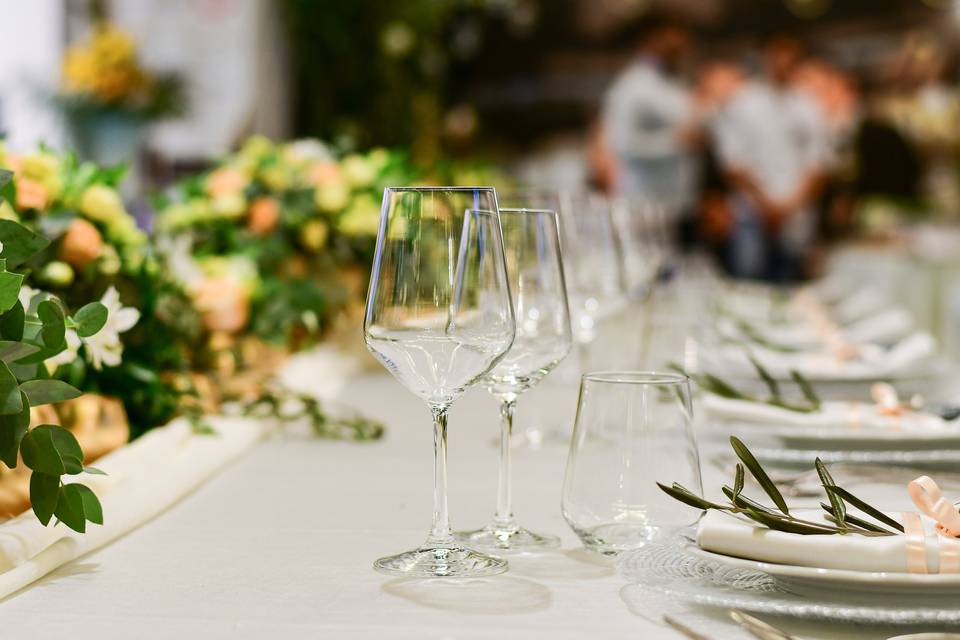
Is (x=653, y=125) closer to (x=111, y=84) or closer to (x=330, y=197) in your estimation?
(x=111, y=84)

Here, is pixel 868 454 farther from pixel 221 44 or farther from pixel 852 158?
pixel 852 158

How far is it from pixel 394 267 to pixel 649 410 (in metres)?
0.20

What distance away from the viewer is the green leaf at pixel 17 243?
87 cm

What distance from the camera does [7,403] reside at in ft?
2.55

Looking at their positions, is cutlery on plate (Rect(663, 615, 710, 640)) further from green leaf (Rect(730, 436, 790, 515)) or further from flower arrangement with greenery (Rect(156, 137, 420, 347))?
flower arrangement with greenery (Rect(156, 137, 420, 347))

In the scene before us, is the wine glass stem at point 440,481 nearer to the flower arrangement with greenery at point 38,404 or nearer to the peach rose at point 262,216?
the flower arrangement with greenery at point 38,404

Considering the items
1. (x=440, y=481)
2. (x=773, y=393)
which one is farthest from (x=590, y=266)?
(x=440, y=481)

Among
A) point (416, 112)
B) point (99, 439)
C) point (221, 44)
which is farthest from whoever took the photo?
point (416, 112)

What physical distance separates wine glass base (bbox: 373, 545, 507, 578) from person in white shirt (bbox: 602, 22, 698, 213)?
19.6 ft

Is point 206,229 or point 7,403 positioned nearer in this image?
point 7,403

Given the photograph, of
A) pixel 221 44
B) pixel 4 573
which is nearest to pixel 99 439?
pixel 4 573

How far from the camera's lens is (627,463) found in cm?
84

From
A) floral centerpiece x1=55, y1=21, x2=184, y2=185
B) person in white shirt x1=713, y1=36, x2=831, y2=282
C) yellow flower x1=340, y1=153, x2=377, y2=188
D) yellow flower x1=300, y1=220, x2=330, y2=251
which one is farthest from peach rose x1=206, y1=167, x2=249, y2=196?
person in white shirt x1=713, y1=36, x2=831, y2=282

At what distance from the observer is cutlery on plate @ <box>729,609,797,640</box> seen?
26.7 inches
